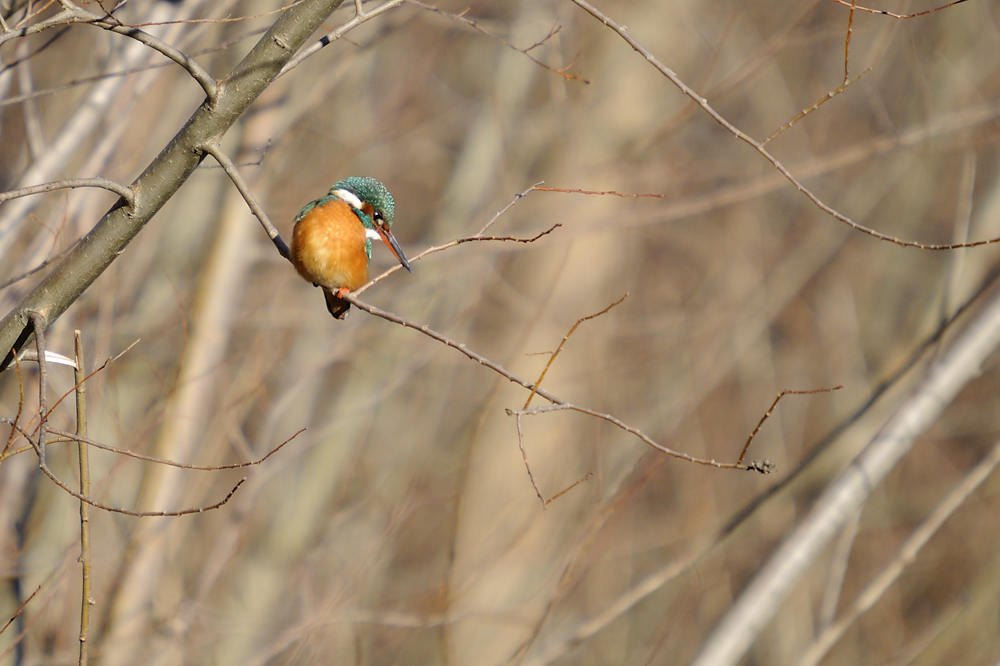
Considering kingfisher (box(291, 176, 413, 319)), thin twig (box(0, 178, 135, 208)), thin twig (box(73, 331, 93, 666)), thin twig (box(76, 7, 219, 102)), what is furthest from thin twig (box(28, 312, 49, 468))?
kingfisher (box(291, 176, 413, 319))

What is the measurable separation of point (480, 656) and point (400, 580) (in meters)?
2.33

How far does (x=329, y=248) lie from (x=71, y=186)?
3.14 feet

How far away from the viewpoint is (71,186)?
165cm

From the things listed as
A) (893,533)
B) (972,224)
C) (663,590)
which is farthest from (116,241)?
A: (893,533)

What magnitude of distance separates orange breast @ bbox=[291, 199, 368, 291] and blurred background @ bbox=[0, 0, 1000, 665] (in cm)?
59

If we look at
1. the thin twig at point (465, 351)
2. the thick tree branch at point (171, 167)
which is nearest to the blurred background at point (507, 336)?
the thick tree branch at point (171, 167)

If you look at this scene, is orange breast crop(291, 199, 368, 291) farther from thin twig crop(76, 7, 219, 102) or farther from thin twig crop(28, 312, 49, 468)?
thin twig crop(28, 312, 49, 468)

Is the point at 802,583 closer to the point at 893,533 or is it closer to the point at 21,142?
the point at 893,533

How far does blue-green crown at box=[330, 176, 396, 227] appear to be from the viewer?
2.78 m

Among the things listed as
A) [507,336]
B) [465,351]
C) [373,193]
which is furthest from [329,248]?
[507,336]

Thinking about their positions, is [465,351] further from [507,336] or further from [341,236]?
[507,336]

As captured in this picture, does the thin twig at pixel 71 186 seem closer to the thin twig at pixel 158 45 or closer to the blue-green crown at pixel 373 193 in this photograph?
the thin twig at pixel 158 45

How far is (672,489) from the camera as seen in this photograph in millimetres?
8211

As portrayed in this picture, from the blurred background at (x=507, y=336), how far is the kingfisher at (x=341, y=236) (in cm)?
54
